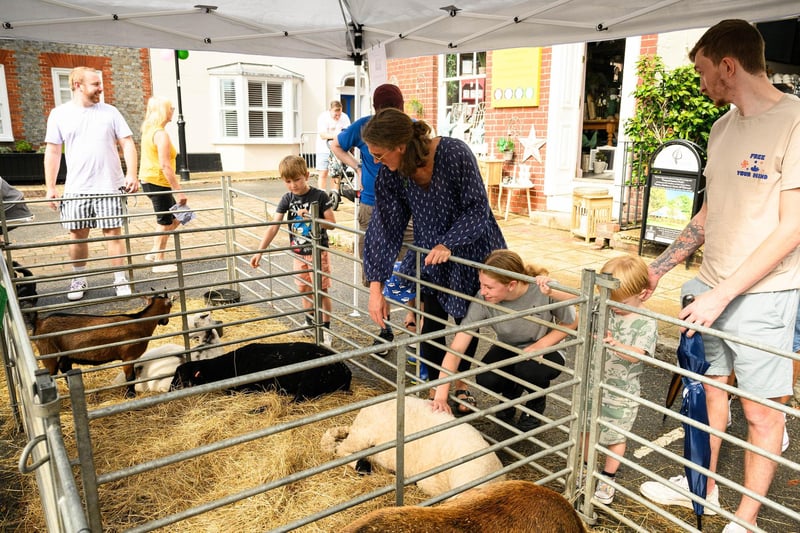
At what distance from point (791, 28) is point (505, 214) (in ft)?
16.9

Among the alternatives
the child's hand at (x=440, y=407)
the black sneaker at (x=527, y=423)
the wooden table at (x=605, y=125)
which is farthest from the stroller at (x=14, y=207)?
the wooden table at (x=605, y=125)

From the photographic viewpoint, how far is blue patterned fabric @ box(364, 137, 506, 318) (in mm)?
3242

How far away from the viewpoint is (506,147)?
10875 millimetres

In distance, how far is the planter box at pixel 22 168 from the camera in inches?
656

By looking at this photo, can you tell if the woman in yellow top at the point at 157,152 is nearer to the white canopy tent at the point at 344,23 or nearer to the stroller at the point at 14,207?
the stroller at the point at 14,207

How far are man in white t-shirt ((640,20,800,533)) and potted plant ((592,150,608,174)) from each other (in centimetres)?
913

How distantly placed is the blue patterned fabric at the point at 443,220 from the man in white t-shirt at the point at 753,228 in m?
1.20

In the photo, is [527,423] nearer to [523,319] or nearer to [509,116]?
[523,319]

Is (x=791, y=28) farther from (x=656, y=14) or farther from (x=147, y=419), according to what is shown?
(x=147, y=419)

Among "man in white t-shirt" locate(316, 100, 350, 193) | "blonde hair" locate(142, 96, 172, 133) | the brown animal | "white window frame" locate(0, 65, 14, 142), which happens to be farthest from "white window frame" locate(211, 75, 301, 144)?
the brown animal

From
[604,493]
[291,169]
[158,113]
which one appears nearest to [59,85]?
[158,113]

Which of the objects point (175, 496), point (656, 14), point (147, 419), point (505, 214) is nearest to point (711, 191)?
point (656, 14)

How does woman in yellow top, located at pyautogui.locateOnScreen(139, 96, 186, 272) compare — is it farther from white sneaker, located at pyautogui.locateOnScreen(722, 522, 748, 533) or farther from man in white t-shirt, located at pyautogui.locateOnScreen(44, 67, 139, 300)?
white sneaker, located at pyautogui.locateOnScreen(722, 522, 748, 533)

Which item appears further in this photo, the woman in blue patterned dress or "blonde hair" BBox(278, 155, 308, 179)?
"blonde hair" BBox(278, 155, 308, 179)
